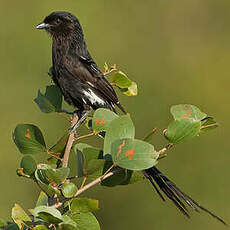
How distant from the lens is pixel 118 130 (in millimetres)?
1926

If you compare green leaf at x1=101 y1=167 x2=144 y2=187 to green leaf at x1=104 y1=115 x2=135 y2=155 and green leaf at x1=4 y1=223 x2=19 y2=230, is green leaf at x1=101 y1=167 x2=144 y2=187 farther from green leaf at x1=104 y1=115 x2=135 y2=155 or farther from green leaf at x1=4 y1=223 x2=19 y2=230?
green leaf at x1=4 y1=223 x2=19 y2=230

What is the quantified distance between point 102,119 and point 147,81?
345cm

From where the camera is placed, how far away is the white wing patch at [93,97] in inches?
143

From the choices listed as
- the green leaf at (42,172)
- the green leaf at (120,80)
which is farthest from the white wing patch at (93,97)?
the green leaf at (42,172)

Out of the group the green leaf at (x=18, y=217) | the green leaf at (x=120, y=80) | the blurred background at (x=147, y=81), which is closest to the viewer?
the green leaf at (x=18, y=217)

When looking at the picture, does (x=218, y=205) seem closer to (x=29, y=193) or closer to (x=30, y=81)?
(x=29, y=193)

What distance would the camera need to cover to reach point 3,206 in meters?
4.92

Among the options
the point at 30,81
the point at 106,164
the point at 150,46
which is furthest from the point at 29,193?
the point at 106,164

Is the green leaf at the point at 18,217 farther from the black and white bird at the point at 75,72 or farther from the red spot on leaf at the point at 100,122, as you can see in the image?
the black and white bird at the point at 75,72

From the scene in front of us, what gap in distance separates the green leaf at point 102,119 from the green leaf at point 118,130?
5.6 inches

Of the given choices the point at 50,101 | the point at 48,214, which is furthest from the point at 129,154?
the point at 50,101

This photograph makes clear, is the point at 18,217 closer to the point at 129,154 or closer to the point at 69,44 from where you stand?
the point at 129,154

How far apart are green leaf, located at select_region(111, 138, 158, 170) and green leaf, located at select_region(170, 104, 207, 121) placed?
27cm

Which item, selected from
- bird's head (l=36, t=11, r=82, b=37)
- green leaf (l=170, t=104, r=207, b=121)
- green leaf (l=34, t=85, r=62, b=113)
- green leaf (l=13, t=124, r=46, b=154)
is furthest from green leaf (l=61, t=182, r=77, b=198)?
bird's head (l=36, t=11, r=82, b=37)
